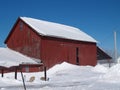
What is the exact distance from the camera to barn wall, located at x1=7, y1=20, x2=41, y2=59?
4428cm

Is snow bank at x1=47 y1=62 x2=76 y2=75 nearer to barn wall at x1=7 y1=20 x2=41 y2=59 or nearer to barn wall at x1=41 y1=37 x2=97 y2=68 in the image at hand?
barn wall at x1=41 y1=37 x2=97 y2=68

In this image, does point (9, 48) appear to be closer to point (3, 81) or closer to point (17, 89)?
point (3, 81)

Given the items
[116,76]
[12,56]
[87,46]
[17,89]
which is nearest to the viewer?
[17,89]

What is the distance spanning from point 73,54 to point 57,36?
4.69 metres

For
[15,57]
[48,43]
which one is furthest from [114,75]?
[15,57]

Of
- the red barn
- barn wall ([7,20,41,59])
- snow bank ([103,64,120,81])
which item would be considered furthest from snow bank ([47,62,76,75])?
snow bank ([103,64,120,81])

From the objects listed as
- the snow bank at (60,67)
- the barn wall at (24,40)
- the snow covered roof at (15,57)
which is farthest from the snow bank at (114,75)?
the barn wall at (24,40)

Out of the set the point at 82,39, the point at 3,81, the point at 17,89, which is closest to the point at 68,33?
the point at 82,39

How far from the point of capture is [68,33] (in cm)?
5003

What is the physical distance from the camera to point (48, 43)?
1737 inches

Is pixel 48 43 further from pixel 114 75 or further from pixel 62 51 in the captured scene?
pixel 114 75

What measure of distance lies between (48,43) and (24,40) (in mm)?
4491

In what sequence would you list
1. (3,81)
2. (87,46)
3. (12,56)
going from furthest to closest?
(87,46) → (12,56) → (3,81)

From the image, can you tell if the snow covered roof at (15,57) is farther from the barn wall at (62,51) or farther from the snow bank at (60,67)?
the snow bank at (60,67)
